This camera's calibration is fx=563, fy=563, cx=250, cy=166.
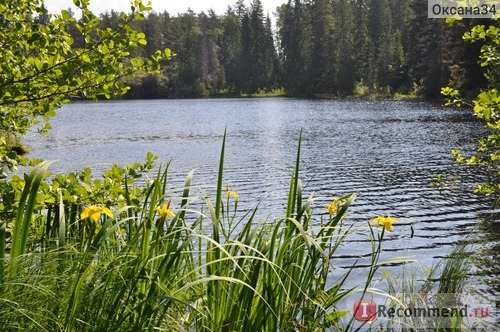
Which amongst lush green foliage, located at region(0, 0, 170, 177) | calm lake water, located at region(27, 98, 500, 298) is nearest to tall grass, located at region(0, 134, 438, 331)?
calm lake water, located at region(27, 98, 500, 298)

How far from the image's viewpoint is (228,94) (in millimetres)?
100562

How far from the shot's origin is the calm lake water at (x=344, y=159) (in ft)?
37.3

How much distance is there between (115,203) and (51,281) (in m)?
1.20

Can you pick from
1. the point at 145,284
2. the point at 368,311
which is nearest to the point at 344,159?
the point at 368,311

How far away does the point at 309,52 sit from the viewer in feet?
297

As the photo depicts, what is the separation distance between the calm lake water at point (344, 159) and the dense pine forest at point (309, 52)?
74.6ft

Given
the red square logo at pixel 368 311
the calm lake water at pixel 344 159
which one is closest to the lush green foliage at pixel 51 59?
the calm lake water at pixel 344 159

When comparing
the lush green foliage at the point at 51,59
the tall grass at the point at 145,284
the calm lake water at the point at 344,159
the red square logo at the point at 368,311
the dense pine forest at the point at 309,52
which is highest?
the dense pine forest at the point at 309,52

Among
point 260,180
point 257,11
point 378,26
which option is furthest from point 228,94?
point 260,180

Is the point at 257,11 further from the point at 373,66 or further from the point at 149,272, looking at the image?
the point at 149,272

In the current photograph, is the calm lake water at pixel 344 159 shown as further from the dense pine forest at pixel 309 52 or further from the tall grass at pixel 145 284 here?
the dense pine forest at pixel 309 52

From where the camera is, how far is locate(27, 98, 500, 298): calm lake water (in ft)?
37.3

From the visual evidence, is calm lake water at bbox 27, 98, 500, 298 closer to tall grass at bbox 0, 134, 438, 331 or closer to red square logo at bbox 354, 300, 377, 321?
tall grass at bbox 0, 134, 438, 331

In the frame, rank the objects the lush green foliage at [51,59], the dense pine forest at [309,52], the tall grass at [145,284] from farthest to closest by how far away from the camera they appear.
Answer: the dense pine forest at [309,52], the lush green foliage at [51,59], the tall grass at [145,284]
